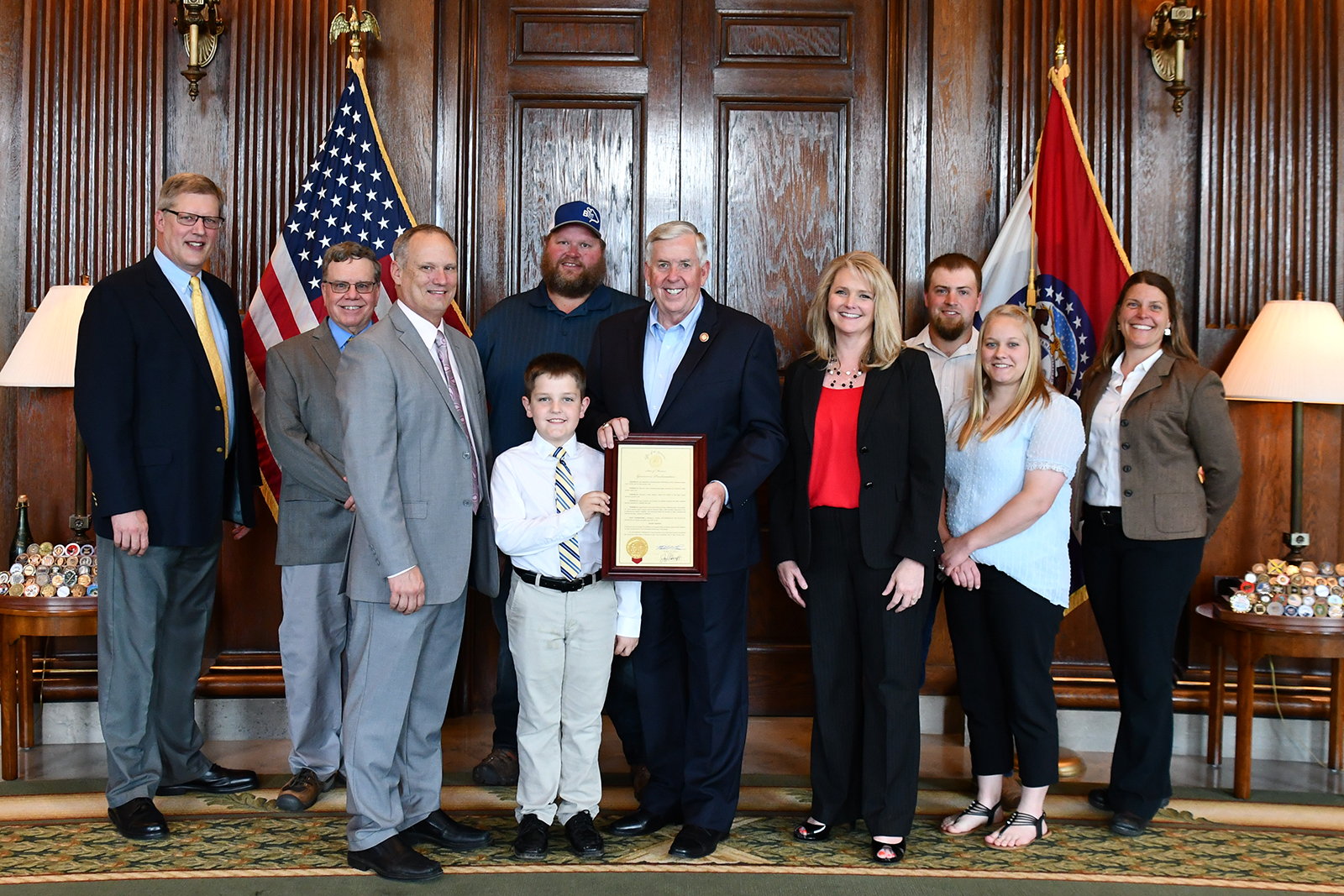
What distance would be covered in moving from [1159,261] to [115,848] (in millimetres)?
4601

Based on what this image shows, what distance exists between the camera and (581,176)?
459cm

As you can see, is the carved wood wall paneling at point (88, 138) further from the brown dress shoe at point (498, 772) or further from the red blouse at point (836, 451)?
the red blouse at point (836, 451)

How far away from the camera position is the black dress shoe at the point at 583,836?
119 inches

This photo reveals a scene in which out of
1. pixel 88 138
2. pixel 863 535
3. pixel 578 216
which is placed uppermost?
pixel 88 138

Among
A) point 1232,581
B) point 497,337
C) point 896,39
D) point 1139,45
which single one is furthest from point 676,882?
point 1139,45

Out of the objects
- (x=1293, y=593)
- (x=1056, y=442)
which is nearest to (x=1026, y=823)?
(x=1056, y=442)

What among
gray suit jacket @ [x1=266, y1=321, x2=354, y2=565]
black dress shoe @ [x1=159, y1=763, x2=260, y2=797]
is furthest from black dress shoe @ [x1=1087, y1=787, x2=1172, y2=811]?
black dress shoe @ [x1=159, y1=763, x2=260, y2=797]

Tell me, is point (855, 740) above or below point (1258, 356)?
below

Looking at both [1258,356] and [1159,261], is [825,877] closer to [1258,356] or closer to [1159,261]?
[1258,356]

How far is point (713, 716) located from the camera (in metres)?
3.12

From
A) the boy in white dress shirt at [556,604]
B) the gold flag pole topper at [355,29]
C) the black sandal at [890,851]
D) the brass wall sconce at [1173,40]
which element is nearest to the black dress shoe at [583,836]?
the boy in white dress shirt at [556,604]

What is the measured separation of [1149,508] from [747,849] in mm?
1749

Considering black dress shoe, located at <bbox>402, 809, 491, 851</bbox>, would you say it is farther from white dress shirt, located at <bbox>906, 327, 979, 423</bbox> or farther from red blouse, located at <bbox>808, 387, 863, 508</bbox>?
white dress shirt, located at <bbox>906, 327, 979, 423</bbox>

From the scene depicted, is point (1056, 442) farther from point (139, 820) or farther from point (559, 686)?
point (139, 820)
